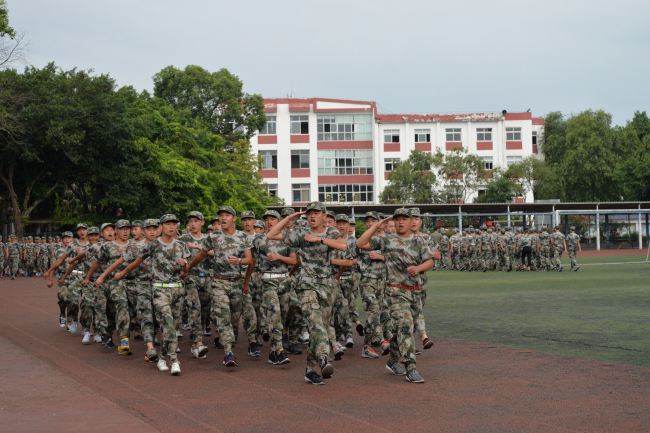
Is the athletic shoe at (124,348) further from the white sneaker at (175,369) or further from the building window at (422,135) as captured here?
the building window at (422,135)

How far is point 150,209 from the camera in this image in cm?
4447

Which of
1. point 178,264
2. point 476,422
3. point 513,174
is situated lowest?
point 476,422

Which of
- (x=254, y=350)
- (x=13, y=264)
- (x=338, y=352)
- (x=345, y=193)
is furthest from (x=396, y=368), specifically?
(x=345, y=193)

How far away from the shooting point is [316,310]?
33.5ft

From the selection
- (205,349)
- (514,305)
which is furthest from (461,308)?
(205,349)

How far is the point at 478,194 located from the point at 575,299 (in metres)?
55.8

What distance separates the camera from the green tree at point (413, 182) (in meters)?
68.2

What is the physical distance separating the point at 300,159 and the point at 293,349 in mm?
67930

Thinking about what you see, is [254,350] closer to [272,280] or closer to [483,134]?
[272,280]

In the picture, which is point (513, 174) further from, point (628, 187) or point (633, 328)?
point (633, 328)

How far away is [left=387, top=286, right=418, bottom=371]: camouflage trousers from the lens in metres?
10.1

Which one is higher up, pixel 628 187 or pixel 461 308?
pixel 628 187

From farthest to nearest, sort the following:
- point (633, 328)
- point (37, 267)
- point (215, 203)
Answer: point (215, 203), point (37, 267), point (633, 328)

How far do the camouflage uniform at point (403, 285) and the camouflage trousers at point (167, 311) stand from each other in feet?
9.08
